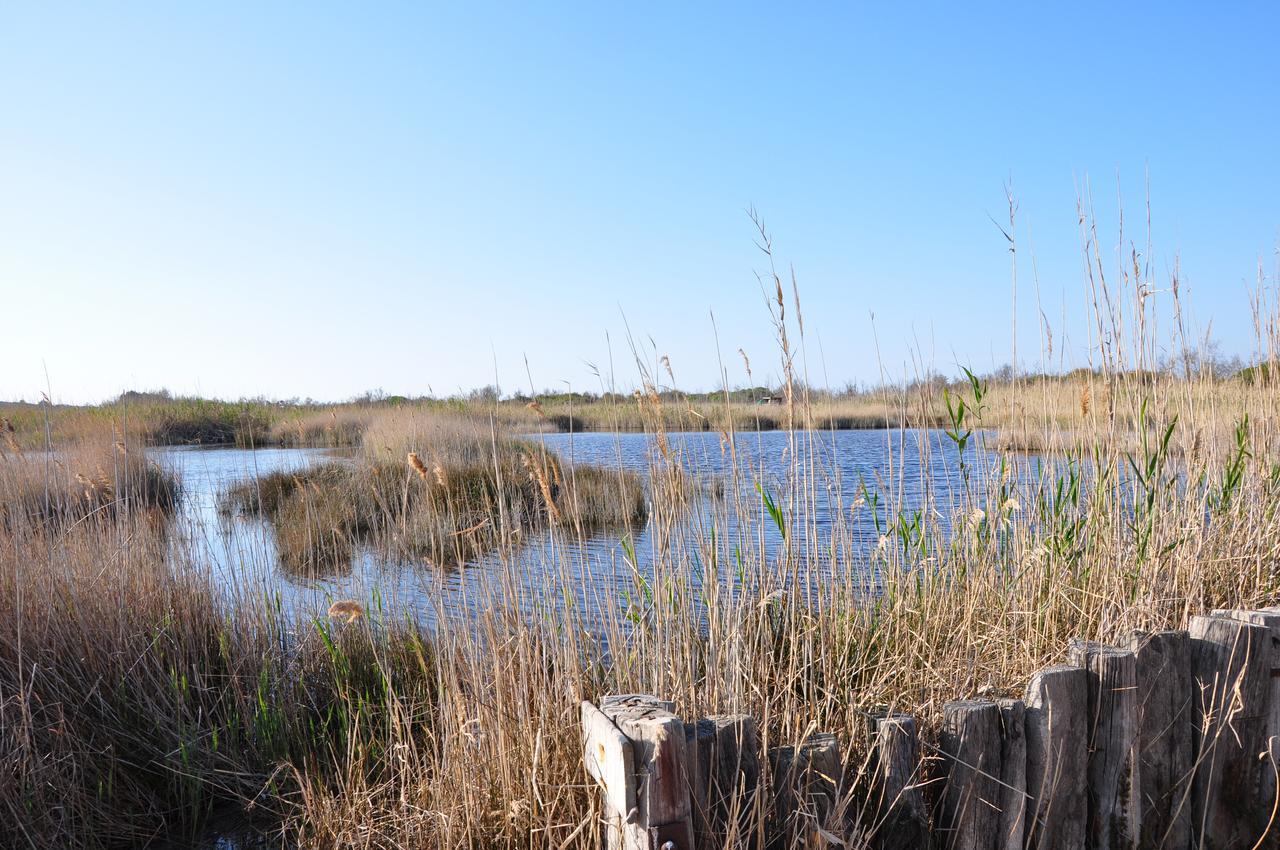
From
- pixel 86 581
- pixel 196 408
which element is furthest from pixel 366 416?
pixel 86 581

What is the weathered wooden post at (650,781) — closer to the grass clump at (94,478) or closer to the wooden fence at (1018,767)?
the wooden fence at (1018,767)

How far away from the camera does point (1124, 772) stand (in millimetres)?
1908

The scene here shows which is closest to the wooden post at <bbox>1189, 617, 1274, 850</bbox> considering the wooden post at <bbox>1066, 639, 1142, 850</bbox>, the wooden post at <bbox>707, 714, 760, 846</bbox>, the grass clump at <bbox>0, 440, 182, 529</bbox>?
the wooden post at <bbox>1066, 639, 1142, 850</bbox>

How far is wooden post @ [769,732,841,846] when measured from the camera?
5.36 ft

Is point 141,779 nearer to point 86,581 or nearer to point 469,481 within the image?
point 86,581

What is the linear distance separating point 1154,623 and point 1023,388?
987 millimetres

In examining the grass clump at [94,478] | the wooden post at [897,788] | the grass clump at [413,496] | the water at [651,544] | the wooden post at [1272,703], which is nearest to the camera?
the wooden post at [897,788]

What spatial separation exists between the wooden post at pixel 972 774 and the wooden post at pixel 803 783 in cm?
27

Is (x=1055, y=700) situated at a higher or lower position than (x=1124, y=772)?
higher

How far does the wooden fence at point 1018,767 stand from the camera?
1453 millimetres

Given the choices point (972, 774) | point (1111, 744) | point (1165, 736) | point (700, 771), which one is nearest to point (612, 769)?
point (700, 771)

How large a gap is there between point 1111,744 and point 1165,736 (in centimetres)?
18

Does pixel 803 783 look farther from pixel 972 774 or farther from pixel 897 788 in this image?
pixel 972 774

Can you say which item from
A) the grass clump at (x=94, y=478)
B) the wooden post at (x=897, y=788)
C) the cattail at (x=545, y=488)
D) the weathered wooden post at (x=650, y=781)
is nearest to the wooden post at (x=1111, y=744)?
the wooden post at (x=897, y=788)
